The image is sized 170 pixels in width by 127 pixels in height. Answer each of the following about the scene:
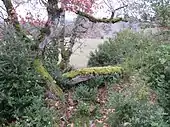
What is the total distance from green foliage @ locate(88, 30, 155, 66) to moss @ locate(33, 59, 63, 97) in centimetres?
303

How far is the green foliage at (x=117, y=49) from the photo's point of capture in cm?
895

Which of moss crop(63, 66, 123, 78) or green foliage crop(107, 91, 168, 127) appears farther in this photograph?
moss crop(63, 66, 123, 78)

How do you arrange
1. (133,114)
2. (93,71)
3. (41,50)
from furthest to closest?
(93,71)
(41,50)
(133,114)

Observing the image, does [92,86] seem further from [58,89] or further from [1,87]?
[1,87]

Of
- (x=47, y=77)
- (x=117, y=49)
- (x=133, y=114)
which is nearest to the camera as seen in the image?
(x=133, y=114)

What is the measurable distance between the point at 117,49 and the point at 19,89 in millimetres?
4524

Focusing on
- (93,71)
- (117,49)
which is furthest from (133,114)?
(117,49)

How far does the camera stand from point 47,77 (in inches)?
235

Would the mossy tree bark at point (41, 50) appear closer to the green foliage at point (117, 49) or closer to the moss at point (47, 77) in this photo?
the moss at point (47, 77)

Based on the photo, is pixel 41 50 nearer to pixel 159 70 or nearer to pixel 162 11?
pixel 159 70

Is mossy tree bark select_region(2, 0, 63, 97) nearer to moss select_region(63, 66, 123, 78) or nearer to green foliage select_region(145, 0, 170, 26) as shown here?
moss select_region(63, 66, 123, 78)

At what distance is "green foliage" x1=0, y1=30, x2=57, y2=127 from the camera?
5125mm

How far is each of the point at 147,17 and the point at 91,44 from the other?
7.70 feet

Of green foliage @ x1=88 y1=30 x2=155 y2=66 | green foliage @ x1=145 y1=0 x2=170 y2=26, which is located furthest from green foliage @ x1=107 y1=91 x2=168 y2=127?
green foliage @ x1=88 y1=30 x2=155 y2=66
